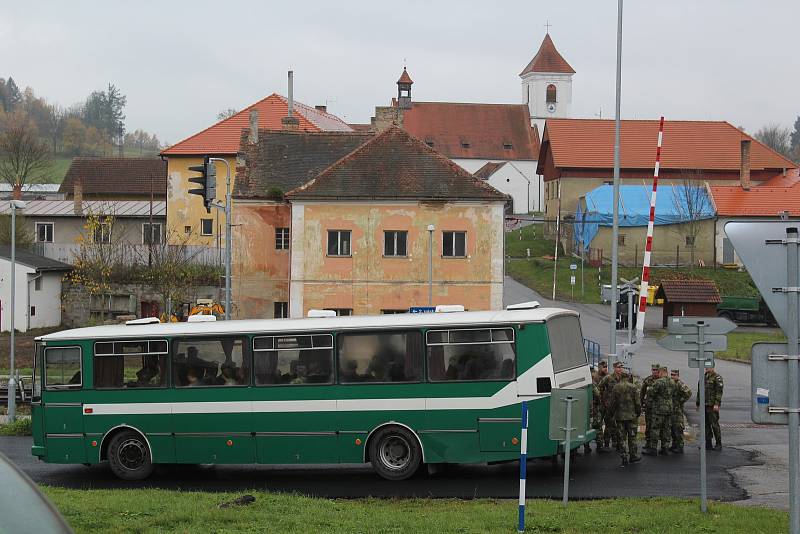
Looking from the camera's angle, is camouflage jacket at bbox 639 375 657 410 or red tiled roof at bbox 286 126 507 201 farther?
red tiled roof at bbox 286 126 507 201

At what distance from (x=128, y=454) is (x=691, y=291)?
107 ft

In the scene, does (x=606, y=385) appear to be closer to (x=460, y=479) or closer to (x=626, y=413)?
(x=626, y=413)

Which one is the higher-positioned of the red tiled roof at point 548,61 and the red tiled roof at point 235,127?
the red tiled roof at point 548,61

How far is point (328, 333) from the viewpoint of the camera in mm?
18062

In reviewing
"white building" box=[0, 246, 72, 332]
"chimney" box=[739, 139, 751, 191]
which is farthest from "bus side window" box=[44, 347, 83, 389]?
"chimney" box=[739, 139, 751, 191]

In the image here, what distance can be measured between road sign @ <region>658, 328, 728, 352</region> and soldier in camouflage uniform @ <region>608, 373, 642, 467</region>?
5.45m

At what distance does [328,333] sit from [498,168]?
329 feet

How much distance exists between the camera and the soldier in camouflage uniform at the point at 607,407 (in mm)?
19438

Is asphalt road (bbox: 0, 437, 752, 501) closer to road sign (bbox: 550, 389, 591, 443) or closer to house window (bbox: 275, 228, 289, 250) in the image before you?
road sign (bbox: 550, 389, 591, 443)

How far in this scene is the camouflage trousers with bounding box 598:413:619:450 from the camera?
19.4m

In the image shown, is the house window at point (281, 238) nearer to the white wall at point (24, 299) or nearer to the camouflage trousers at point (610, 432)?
the white wall at point (24, 299)

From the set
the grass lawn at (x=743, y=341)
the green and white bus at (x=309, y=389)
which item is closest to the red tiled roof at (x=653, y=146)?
the grass lawn at (x=743, y=341)

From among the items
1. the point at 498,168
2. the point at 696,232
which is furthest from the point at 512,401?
the point at 498,168

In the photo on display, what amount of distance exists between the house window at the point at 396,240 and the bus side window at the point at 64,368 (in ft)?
78.0
